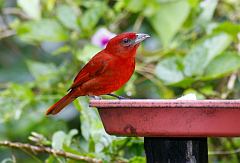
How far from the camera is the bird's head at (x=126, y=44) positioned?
9.86ft

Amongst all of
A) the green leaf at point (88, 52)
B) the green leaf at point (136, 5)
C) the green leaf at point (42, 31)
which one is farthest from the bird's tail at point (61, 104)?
the green leaf at point (136, 5)

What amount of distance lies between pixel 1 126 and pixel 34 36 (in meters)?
1.18

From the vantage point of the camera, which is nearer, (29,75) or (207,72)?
(207,72)

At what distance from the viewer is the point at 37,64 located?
171 inches

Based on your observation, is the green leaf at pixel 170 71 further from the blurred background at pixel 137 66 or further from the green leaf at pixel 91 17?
the green leaf at pixel 91 17

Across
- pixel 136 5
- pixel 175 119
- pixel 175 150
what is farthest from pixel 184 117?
pixel 136 5

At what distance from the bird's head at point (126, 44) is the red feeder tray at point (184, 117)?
0.79 metres

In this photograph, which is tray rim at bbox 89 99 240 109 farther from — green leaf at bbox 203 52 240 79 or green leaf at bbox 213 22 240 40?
green leaf at bbox 213 22 240 40

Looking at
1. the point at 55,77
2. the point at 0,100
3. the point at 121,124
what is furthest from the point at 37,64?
the point at 121,124

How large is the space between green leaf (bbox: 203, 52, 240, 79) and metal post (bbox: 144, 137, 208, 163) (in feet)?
3.96

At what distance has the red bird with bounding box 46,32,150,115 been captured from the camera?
9.61 feet

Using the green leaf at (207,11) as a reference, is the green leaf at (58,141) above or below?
below

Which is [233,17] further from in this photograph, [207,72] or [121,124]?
[121,124]

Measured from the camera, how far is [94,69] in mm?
3027
